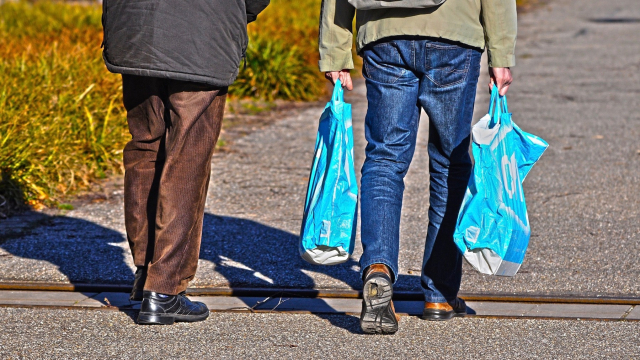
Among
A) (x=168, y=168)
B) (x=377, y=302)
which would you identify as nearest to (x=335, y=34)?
(x=168, y=168)

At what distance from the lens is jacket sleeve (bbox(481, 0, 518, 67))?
3.14m

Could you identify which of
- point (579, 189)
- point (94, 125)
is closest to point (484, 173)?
point (579, 189)

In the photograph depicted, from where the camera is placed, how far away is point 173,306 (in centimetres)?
349

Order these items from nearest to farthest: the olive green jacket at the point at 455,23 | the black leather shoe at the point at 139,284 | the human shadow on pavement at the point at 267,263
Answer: the olive green jacket at the point at 455,23 → the black leather shoe at the point at 139,284 → the human shadow on pavement at the point at 267,263

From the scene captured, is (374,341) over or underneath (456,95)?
underneath

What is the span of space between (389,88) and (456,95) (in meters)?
0.25

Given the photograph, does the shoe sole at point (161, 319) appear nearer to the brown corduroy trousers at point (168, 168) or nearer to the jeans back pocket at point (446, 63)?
the brown corduroy trousers at point (168, 168)

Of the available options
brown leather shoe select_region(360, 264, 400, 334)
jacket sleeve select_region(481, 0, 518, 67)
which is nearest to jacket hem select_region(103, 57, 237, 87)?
brown leather shoe select_region(360, 264, 400, 334)

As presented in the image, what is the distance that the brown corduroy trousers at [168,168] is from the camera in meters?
3.33

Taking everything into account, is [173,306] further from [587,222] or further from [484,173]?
[587,222]

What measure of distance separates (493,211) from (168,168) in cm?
126

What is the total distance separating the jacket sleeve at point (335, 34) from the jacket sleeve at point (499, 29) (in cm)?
51

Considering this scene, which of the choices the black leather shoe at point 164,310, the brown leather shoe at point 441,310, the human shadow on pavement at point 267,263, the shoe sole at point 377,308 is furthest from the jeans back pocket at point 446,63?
the black leather shoe at point 164,310

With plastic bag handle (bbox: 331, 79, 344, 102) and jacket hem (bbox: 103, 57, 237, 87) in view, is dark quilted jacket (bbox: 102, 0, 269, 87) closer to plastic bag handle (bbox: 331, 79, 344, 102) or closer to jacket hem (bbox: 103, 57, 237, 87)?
jacket hem (bbox: 103, 57, 237, 87)
